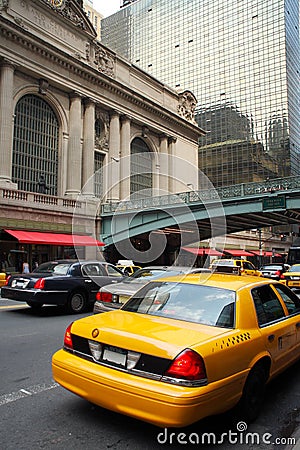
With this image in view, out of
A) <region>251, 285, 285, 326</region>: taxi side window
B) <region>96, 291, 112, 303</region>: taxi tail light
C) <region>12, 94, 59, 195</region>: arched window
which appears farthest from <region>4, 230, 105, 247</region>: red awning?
<region>251, 285, 285, 326</region>: taxi side window

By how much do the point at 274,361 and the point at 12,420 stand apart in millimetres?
2772

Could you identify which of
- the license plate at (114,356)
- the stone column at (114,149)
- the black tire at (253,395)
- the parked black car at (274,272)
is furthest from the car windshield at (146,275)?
the stone column at (114,149)

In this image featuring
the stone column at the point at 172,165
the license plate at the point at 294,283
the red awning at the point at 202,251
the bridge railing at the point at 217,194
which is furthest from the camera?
the stone column at the point at 172,165

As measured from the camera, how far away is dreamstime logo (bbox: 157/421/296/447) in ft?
10.6

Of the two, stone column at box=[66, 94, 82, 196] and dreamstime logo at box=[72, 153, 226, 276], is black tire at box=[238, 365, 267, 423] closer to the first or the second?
dreamstime logo at box=[72, 153, 226, 276]

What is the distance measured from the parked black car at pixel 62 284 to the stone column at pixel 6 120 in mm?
18334

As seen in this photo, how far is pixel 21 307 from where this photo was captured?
11.2 metres

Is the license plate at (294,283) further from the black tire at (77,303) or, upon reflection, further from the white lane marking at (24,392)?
the white lane marking at (24,392)

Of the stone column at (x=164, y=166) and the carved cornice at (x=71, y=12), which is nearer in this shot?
the carved cornice at (x=71, y=12)

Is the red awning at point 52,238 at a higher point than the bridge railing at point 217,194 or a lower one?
lower

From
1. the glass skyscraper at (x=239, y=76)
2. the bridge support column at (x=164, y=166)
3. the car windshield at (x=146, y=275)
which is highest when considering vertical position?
the glass skyscraper at (x=239, y=76)

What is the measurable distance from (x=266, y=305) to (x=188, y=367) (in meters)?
1.78

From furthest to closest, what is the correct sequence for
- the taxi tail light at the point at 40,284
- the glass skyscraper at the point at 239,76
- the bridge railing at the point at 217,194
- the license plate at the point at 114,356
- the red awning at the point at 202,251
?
1. the glass skyscraper at the point at 239,76
2. the red awning at the point at 202,251
3. the bridge railing at the point at 217,194
4. the taxi tail light at the point at 40,284
5. the license plate at the point at 114,356

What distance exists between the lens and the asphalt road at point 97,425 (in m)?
3.20
